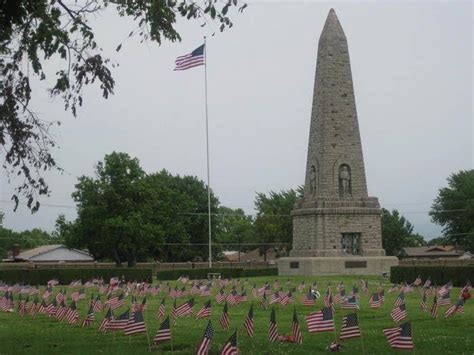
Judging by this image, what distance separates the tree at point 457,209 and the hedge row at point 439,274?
43.5 m

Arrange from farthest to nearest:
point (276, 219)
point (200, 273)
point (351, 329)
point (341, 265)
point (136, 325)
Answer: point (276, 219) < point (200, 273) < point (341, 265) < point (136, 325) < point (351, 329)

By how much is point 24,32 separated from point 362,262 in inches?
1293

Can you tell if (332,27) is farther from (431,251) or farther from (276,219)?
(431,251)

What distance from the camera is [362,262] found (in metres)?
41.8

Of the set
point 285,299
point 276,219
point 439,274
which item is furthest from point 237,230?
point 285,299

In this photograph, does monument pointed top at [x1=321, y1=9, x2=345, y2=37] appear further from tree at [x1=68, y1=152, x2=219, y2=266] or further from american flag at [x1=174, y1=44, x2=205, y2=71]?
tree at [x1=68, y1=152, x2=219, y2=266]

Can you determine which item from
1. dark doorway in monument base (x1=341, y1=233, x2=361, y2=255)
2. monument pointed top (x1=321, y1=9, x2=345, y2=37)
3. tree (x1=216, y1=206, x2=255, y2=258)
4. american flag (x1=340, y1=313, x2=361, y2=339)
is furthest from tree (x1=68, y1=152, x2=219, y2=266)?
american flag (x1=340, y1=313, x2=361, y2=339)

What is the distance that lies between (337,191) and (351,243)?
134 inches

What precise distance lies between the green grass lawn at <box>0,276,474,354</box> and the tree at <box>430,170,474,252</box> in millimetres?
58471

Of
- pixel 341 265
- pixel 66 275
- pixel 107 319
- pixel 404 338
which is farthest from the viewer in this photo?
pixel 66 275

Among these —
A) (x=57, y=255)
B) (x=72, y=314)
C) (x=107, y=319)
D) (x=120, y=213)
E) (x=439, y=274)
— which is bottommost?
(x=72, y=314)

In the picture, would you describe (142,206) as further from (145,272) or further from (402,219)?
(402,219)

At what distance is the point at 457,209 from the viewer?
78812 mm

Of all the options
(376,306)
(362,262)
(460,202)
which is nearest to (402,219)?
(460,202)
